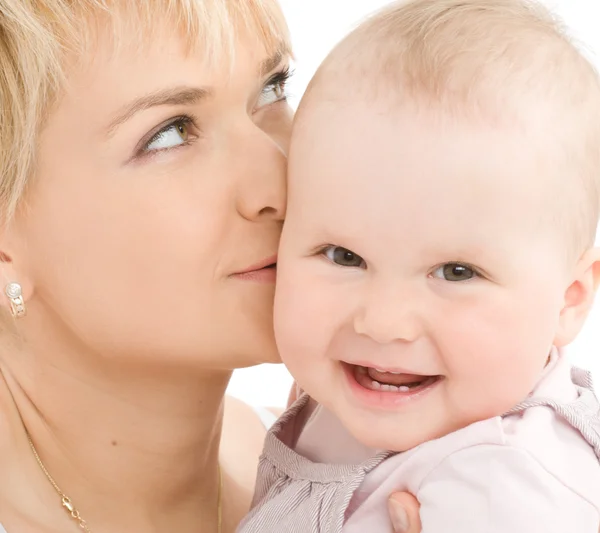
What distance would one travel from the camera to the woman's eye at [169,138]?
1.77m

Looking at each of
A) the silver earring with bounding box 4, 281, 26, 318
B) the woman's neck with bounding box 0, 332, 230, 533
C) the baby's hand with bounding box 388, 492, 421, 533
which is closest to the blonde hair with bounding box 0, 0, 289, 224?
the silver earring with bounding box 4, 281, 26, 318

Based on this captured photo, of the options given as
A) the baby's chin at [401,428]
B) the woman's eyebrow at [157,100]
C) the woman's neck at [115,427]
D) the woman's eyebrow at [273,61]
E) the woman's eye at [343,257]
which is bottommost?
the woman's neck at [115,427]

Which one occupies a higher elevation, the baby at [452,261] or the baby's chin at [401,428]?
the baby at [452,261]

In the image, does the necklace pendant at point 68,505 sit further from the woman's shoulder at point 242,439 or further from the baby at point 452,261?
the baby at point 452,261

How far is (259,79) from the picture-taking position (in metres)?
1.83

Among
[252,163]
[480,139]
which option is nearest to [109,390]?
[252,163]

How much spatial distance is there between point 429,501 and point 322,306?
0.33m

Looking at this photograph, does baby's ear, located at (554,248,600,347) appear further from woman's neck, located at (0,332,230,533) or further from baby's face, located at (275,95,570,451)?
woman's neck, located at (0,332,230,533)

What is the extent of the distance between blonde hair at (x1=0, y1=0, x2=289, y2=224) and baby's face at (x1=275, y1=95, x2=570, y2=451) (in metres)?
0.30

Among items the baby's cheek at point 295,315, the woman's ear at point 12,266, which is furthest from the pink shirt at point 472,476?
the woman's ear at point 12,266

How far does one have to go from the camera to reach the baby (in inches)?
54.6

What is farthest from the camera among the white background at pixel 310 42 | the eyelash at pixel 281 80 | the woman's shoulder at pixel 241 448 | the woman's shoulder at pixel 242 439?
the white background at pixel 310 42

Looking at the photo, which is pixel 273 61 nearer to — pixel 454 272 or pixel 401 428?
pixel 454 272

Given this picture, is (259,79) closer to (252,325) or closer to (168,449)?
(252,325)
